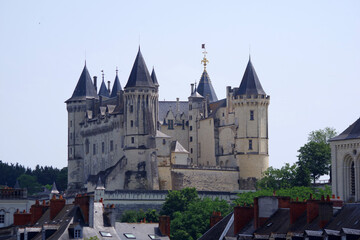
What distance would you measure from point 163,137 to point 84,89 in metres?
19.8

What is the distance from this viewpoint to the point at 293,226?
46.0 metres

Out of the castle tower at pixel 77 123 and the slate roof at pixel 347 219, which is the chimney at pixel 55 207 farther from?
the castle tower at pixel 77 123

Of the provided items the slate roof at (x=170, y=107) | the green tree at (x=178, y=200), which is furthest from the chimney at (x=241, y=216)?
the slate roof at (x=170, y=107)

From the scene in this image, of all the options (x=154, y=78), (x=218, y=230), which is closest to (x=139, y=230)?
(x=218, y=230)

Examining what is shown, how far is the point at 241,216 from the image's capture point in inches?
1964

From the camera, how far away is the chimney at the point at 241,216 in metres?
49.7

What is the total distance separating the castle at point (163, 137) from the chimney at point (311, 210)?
79.0 metres

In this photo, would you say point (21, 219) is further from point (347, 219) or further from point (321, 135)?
point (321, 135)

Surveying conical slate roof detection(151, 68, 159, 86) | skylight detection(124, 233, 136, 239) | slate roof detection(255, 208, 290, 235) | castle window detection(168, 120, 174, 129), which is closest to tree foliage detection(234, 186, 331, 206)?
conical slate roof detection(151, 68, 159, 86)

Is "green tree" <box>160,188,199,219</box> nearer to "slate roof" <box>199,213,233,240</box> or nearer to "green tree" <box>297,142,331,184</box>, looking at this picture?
"green tree" <box>297,142,331,184</box>

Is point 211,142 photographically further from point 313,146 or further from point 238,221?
point 238,221

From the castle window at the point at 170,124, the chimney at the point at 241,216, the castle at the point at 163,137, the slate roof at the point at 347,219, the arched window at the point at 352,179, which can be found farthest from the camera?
the castle window at the point at 170,124

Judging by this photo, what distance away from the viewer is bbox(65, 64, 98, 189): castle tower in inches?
5620

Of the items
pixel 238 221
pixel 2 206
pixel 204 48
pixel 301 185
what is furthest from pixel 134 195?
pixel 238 221
